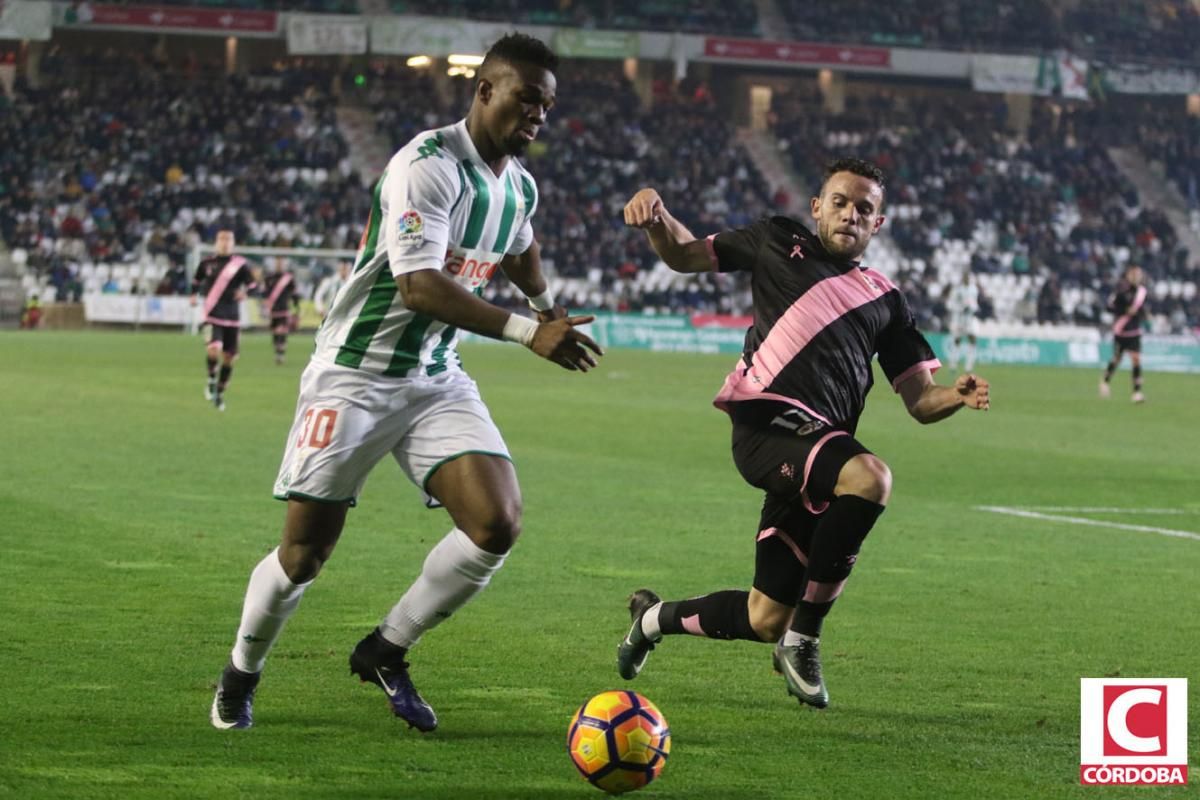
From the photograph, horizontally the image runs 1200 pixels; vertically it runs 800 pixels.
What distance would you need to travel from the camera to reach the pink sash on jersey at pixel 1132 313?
2927 cm

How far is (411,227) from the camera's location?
5727mm

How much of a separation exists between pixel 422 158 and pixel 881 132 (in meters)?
52.8

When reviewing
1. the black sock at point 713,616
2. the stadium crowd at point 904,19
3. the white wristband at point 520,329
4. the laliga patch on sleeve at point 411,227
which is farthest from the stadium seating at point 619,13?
the white wristband at point 520,329

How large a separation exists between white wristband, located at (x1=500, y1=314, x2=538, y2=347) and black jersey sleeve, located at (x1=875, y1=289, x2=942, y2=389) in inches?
72.6

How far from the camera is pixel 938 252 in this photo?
5238cm

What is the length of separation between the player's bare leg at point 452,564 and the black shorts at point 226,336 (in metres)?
16.9

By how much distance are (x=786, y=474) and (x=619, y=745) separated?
152cm

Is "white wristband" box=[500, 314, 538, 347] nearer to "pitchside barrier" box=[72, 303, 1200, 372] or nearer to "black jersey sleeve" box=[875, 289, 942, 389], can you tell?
"black jersey sleeve" box=[875, 289, 942, 389]

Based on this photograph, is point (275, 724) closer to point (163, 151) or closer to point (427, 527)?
point (427, 527)

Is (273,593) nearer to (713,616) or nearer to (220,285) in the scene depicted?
(713,616)

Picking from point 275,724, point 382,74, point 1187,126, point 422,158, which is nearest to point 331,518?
point 275,724

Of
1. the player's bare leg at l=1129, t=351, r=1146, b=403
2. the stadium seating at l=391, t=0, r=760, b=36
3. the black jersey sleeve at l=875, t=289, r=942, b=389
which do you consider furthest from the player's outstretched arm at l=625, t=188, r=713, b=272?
the stadium seating at l=391, t=0, r=760, b=36

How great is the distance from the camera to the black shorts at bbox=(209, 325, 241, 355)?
2262 centimetres

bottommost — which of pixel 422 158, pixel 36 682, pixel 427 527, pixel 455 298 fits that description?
pixel 427 527
